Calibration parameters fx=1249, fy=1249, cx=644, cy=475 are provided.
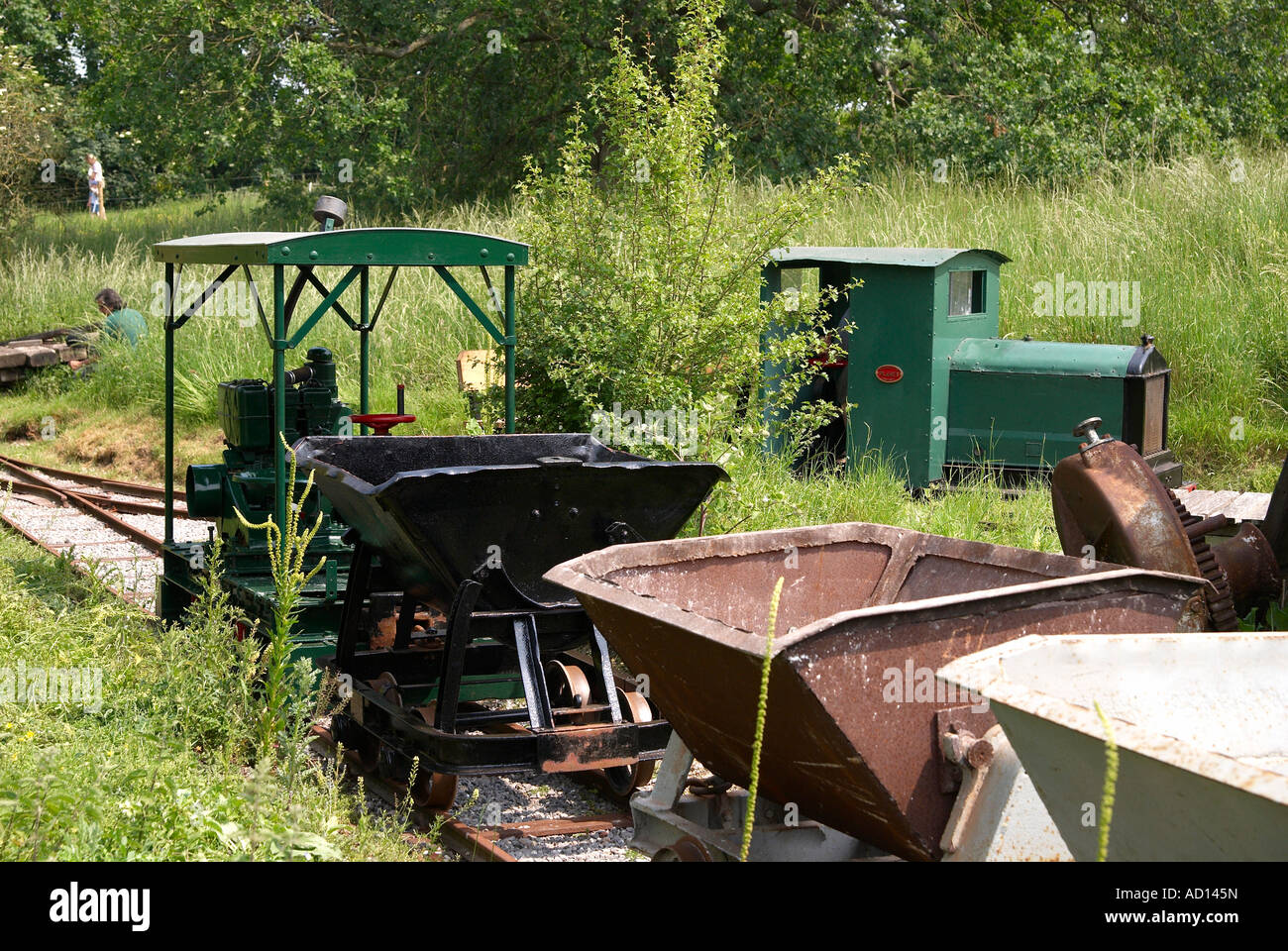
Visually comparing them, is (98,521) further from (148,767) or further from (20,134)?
(20,134)

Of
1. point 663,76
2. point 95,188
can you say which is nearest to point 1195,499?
point 663,76

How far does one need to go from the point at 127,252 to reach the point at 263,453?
18109 mm

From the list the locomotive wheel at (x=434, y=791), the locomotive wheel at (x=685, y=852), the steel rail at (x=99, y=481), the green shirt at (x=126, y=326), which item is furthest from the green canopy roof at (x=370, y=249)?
the green shirt at (x=126, y=326)

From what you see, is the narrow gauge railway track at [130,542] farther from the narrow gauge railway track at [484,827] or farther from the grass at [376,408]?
the grass at [376,408]

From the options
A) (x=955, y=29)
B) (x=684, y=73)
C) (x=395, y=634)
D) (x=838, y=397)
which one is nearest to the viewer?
(x=395, y=634)

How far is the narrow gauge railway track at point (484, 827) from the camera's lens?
17.0 ft

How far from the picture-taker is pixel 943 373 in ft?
34.6

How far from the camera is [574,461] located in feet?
18.2

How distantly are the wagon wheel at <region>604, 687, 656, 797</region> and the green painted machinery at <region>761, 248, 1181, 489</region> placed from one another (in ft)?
14.9

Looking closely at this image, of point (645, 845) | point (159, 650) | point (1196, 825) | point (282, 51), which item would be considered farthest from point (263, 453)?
point (282, 51)

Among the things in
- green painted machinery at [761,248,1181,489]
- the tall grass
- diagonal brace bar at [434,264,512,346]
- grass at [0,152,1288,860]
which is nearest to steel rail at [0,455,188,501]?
grass at [0,152,1288,860]

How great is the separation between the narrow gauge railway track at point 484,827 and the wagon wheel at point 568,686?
1.45 ft

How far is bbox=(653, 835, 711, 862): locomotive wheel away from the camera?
418cm
